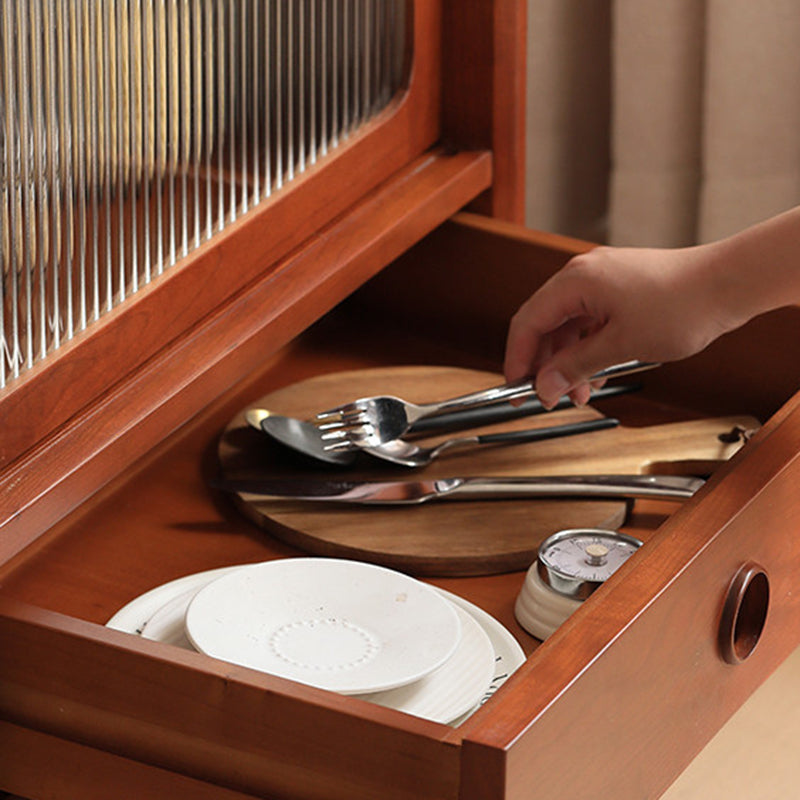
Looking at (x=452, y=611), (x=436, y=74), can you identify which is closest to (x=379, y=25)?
(x=436, y=74)

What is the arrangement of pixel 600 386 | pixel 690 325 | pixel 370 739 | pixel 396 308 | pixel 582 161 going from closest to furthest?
pixel 370 739, pixel 690 325, pixel 600 386, pixel 396 308, pixel 582 161

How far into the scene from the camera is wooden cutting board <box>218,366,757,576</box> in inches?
33.1

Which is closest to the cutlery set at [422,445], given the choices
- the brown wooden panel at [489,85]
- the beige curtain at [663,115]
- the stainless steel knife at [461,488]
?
the stainless steel knife at [461,488]

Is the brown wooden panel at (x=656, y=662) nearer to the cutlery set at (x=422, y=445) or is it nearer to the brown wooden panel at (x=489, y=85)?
the cutlery set at (x=422, y=445)

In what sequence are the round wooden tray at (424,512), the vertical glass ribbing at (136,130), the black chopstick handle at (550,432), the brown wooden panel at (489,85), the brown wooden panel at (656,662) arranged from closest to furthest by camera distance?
1. the brown wooden panel at (656,662)
2. the vertical glass ribbing at (136,130)
3. the round wooden tray at (424,512)
4. the black chopstick handle at (550,432)
5. the brown wooden panel at (489,85)

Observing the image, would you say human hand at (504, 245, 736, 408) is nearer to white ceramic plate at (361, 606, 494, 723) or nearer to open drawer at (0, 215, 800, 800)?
open drawer at (0, 215, 800, 800)

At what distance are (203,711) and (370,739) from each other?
0.27 feet

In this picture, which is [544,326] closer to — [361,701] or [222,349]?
[222,349]

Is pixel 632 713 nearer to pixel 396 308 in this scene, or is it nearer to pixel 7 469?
pixel 7 469

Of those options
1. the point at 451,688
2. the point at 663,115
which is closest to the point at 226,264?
the point at 451,688

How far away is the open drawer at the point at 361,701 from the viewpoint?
0.60 metres

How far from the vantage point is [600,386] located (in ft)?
3.27

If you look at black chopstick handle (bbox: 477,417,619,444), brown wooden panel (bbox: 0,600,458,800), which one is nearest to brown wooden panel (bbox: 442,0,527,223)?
black chopstick handle (bbox: 477,417,619,444)

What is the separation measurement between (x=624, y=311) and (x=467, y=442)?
0.46 feet
